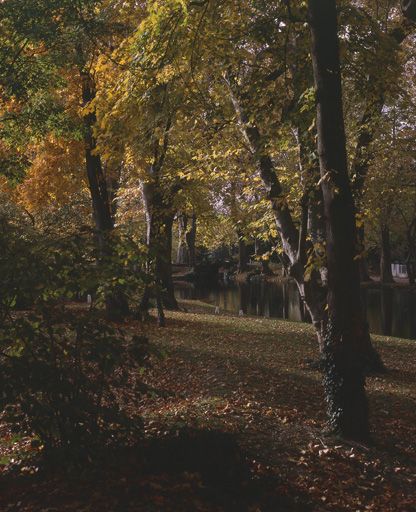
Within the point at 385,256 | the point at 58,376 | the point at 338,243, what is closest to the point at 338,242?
the point at 338,243

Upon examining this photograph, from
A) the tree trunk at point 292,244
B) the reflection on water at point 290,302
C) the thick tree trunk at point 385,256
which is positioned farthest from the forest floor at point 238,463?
the thick tree trunk at point 385,256

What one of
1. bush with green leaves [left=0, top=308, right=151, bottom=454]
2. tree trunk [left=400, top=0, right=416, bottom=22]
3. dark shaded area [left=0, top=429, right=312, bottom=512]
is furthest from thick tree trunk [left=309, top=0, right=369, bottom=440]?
bush with green leaves [left=0, top=308, right=151, bottom=454]

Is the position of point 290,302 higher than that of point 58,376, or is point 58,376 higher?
point 58,376

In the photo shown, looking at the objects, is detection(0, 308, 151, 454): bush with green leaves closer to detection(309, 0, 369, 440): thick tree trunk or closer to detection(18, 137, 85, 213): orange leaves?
detection(309, 0, 369, 440): thick tree trunk

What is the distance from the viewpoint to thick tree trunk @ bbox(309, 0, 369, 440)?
6336mm

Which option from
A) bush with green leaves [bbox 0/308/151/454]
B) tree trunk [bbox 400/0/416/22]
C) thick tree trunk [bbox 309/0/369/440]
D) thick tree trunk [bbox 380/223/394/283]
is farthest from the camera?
thick tree trunk [bbox 380/223/394/283]

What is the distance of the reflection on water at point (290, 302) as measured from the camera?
89.8 ft

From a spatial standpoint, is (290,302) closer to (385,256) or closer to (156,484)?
(385,256)

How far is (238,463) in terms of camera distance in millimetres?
5633

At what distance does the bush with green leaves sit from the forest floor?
40cm

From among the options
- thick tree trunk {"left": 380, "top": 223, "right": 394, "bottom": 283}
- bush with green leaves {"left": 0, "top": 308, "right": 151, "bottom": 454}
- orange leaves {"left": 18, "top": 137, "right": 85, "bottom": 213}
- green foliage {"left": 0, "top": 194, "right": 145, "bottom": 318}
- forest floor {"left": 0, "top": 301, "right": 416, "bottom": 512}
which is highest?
orange leaves {"left": 18, "top": 137, "right": 85, "bottom": 213}

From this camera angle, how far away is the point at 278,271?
62.8 m

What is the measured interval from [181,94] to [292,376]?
239 inches

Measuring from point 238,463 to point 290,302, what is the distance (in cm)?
3139
